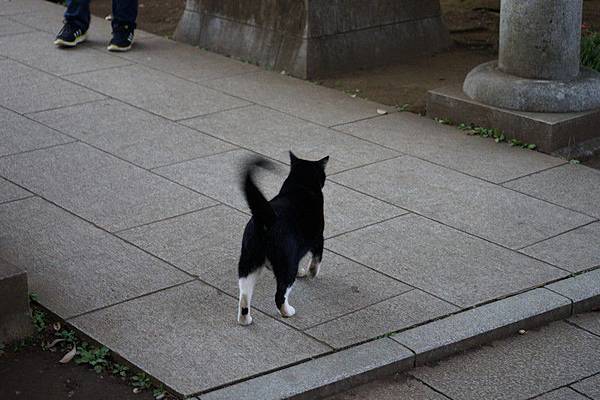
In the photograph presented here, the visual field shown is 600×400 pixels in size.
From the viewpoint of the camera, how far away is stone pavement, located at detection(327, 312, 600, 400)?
5.03 metres

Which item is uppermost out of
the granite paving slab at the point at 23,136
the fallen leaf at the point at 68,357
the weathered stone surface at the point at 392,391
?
the granite paving slab at the point at 23,136

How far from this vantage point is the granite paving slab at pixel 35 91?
9016 mm

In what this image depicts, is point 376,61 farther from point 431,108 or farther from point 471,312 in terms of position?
point 471,312

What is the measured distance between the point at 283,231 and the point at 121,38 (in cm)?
589

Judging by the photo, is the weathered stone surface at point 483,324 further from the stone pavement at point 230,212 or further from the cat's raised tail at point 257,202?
the cat's raised tail at point 257,202

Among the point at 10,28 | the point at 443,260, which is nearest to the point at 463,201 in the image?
the point at 443,260

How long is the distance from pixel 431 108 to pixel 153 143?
7.71 ft

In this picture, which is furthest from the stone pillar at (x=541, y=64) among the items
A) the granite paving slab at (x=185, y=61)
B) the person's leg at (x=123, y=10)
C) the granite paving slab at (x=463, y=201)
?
the person's leg at (x=123, y=10)

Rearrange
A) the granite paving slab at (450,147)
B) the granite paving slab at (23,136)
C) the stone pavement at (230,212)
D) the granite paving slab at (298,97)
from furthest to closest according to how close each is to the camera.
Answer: the granite paving slab at (298,97), the granite paving slab at (23,136), the granite paving slab at (450,147), the stone pavement at (230,212)

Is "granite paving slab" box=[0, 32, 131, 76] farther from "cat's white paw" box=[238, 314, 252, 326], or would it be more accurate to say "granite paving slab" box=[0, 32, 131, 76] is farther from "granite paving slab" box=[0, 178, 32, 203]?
"cat's white paw" box=[238, 314, 252, 326]

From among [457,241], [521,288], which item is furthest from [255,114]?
[521,288]

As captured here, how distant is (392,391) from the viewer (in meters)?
5.03

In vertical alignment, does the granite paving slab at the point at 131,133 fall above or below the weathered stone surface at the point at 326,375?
above

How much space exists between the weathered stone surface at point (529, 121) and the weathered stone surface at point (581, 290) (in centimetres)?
224
